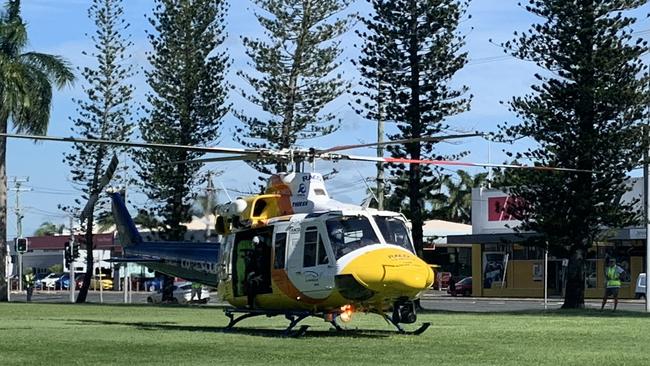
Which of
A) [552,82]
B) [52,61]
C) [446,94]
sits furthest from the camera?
[52,61]

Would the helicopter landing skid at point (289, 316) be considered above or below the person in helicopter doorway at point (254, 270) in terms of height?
below

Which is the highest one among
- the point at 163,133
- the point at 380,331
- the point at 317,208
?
the point at 163,133

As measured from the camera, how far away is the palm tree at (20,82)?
38.0 metres

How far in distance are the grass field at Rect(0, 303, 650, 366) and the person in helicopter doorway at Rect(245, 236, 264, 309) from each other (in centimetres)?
63

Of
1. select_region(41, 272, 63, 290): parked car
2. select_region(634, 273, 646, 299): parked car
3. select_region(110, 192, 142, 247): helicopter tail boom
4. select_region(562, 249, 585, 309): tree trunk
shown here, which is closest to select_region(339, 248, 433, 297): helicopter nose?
select_region(110, 192, 142, 247): helicopter tail boom

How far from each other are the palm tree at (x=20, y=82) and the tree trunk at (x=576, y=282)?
59.9 feet

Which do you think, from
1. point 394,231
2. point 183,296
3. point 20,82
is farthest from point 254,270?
point 183,296

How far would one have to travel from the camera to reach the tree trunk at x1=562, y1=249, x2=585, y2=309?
3344 centimetres

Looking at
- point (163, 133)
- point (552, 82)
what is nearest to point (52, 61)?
point (163, 133)

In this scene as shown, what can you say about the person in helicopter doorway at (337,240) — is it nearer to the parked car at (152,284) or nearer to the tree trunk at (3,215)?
the tree trunk at (3,215)

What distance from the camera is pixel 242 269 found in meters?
19.0

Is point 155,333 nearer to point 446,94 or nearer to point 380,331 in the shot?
point 380,331

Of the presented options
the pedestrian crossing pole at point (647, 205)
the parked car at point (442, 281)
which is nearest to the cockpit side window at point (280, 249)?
the pedestrian crossing pole at point (647, 205)

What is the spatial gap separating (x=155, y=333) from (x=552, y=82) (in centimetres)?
1863
